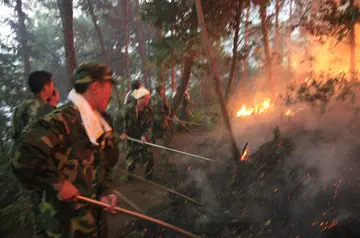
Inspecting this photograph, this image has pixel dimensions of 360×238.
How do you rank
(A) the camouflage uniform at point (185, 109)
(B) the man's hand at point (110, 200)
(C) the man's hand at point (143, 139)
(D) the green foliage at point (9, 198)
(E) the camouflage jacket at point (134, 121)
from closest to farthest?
(B) the man's hand at point (110, 200) < (D) the green foliage at point (9, 198) < (C) the man's hand at point (143, 139) < (E) the camouflage jacket at point (134, 121) < (A) the camouflage uniform at point (185, 109)

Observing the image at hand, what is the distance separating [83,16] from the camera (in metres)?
35.5

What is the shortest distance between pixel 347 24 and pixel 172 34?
170 inches

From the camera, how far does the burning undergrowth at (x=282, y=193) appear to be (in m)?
3.59

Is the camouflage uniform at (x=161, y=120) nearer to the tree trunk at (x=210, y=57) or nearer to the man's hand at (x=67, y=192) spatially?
the tree trunk at (x=210, y=57)

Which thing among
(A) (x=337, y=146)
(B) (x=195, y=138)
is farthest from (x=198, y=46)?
(B) (x=195, y=138)

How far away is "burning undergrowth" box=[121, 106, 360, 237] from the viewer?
3.59m

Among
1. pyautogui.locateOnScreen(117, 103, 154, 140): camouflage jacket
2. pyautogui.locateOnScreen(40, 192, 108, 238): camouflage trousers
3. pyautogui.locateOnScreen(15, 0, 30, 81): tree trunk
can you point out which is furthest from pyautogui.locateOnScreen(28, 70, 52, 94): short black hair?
pyautogui.locateOnScreen(15, 0, 30, 81): tree trunk

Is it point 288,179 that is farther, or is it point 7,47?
point 7,47

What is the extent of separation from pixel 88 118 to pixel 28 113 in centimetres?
198

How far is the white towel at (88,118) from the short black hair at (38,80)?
1842 millimetres

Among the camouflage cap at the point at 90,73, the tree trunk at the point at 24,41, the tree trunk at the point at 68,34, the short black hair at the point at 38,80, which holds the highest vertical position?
the tree trunk at the point at 24,41

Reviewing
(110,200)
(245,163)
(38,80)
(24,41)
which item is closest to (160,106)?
(245,163)

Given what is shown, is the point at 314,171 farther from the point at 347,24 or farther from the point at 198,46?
the point at 198,46

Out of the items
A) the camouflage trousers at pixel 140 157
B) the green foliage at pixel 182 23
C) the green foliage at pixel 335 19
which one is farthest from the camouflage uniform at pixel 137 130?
the green foliage at pixel 335 19
